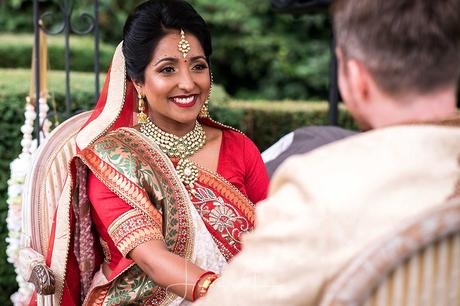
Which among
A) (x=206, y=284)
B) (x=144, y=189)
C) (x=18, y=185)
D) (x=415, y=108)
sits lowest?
(x=18, y=185)

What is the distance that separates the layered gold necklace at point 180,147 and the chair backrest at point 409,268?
1.38m

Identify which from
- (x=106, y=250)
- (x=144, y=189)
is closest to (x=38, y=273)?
(x=106, y=250)

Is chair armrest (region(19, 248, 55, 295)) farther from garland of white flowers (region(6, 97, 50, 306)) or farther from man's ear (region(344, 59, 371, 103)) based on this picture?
man's ear (region(344, 59, 371, 103))

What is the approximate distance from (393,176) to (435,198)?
0.10m

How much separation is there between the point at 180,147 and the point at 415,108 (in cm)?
138

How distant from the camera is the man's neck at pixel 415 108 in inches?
63.8

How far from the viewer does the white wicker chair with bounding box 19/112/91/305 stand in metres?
2.95

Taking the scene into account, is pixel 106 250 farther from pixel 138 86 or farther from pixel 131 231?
pixel 138 86

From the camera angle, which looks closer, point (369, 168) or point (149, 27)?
point (369, 168)

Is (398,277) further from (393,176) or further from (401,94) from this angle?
(401,94)

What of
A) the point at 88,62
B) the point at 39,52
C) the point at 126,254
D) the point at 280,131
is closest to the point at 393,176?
the point at 126,254

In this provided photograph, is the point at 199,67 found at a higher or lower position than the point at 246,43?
higher

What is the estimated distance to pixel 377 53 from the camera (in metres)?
1.59

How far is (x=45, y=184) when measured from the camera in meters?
3.02
